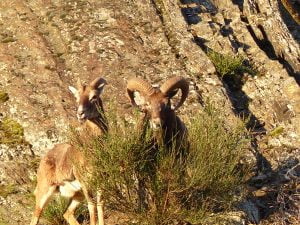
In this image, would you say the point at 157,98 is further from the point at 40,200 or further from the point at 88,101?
the point at 40,200

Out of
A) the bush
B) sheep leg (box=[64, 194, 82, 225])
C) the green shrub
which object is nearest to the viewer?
the bush

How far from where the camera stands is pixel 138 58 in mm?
18203

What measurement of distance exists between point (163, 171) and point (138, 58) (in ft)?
27.5

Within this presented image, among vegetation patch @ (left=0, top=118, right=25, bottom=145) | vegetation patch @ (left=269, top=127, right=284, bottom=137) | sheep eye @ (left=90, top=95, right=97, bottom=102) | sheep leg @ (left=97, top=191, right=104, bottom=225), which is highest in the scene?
sheep eye @ (left=90, top=95, right=97, bottom=102)

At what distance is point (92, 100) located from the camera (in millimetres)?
11195

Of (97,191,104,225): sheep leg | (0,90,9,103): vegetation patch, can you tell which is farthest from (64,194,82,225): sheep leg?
(0,90,9,103): vegetation patch

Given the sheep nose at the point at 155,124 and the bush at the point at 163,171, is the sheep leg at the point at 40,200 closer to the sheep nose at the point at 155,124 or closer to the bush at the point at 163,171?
the bush at the point at 163,171

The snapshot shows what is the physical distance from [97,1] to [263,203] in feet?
35.5

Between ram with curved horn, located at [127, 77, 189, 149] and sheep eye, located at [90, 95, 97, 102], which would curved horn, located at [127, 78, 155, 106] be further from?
sheep eye, located at [90, 95, 97, 102]

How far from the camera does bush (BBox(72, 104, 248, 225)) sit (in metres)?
9.96

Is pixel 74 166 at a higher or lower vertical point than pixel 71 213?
higher

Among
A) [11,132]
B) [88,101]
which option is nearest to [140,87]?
[88,101]

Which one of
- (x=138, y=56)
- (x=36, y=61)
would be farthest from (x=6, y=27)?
(x=138, y=56)

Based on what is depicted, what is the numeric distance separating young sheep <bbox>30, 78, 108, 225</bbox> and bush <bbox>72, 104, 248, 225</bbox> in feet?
1.63
